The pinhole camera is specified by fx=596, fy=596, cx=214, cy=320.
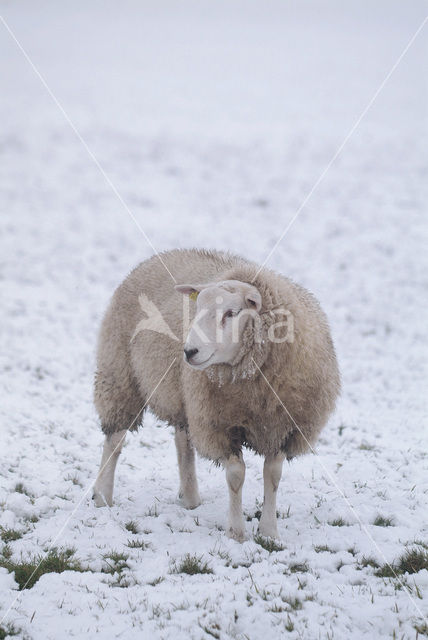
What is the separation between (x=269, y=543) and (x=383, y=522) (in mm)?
941

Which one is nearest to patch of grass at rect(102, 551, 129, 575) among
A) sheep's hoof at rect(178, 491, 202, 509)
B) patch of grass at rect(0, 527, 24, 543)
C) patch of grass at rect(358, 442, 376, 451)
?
patch of grass at rect(0, 527, 24, 543)

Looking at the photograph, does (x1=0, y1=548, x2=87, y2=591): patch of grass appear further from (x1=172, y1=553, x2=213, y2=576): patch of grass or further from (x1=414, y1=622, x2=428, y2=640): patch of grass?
(x1=414, y1=622, x2=428, y2=640): patch of grass

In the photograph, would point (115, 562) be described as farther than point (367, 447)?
No

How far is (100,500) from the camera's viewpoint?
5055 mm

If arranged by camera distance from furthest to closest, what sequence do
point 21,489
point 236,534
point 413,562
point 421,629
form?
1. point 21,489
2. point 236,534
3. point 413,562
4. point 421,629

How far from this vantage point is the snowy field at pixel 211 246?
3.39m

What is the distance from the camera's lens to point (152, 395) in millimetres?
5051

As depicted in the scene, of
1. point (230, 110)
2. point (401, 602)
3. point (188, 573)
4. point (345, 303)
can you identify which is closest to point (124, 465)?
point (188, 573)

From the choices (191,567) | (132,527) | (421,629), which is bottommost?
(132,527)

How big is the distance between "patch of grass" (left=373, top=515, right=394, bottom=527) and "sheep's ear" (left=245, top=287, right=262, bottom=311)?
1832mm

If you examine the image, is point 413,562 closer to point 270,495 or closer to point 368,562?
point 368,562

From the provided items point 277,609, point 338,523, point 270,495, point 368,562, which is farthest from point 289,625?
point 338,523

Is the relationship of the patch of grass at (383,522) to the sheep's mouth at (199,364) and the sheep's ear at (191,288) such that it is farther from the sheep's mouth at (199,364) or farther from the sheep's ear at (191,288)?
the sheep's ear at (191,288)

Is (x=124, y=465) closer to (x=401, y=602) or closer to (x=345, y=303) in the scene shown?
(x=401, y=602)
